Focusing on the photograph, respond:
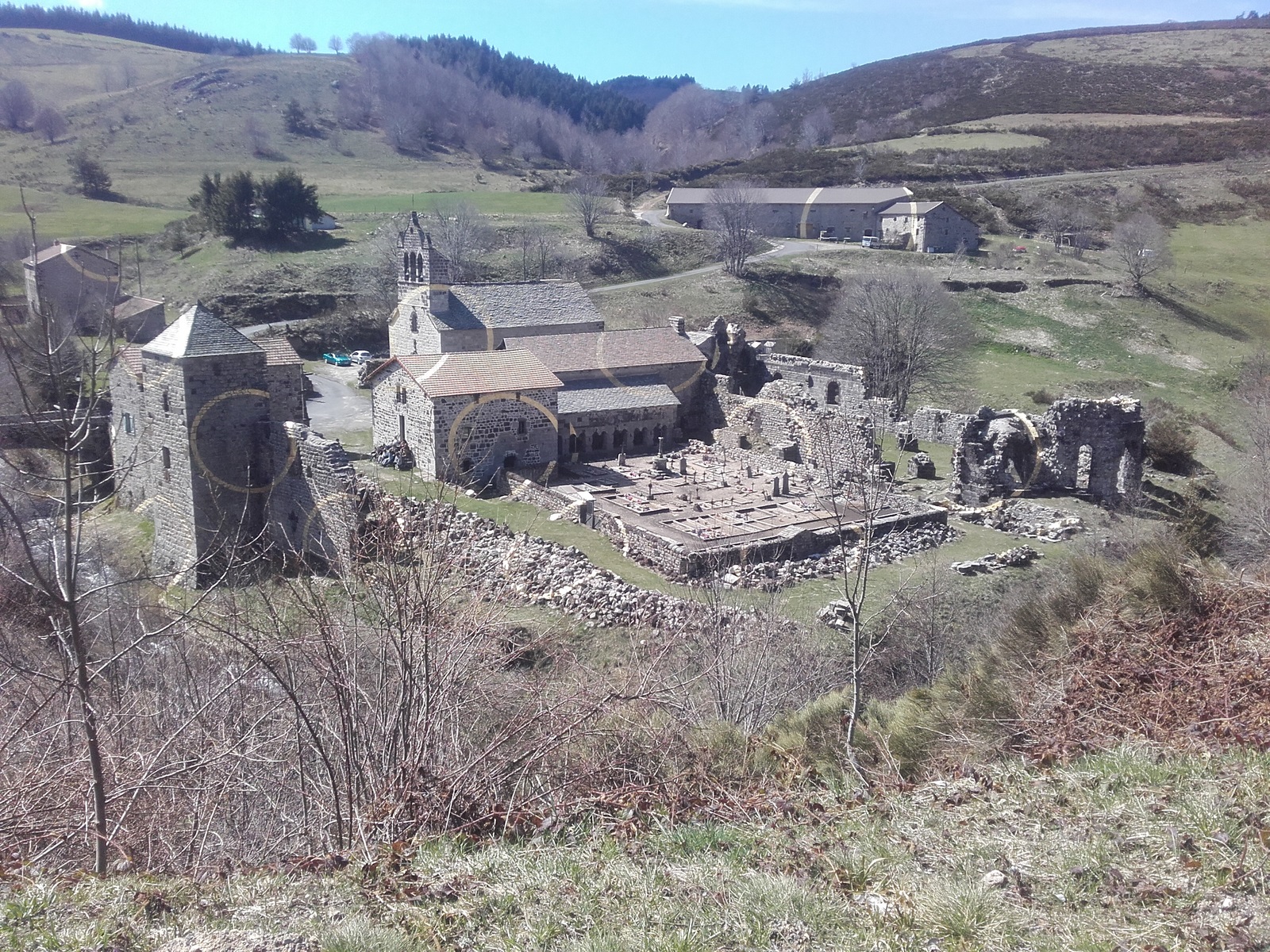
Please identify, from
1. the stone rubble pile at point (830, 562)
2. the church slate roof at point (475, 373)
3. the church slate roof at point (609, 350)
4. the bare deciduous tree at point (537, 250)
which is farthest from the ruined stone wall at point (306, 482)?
the bare deciduous tree at point (537, 250)

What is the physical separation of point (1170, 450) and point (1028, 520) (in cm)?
840

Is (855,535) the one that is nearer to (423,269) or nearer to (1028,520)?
(1028,520)

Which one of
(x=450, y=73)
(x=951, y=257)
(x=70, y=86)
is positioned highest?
(x=450, y=73)

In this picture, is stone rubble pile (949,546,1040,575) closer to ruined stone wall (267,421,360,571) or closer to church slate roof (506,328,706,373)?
ruined stone wall (267,421,360,571)

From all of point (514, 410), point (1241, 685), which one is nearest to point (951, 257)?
point (514, 410)

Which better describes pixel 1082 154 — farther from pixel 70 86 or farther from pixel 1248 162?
pixel 70 86

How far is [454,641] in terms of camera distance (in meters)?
7.14

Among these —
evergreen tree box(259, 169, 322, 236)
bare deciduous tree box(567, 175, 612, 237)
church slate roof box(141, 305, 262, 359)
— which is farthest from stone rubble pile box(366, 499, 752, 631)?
bare deciduous tree box(567, 175, 612, 237)

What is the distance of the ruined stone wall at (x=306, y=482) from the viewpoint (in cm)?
1697

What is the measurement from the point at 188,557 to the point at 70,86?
102157 mm

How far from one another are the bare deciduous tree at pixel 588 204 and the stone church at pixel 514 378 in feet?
103

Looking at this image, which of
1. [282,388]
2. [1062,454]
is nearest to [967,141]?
[1062,454]

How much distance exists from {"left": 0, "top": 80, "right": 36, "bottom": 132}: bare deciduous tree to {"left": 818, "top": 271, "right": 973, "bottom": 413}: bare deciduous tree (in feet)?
250

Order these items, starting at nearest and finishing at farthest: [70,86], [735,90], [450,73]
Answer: [70,86]
[450,73]
[735,90]
